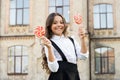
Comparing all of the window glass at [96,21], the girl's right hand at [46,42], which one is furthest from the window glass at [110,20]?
the girl's right hand at [46,42]

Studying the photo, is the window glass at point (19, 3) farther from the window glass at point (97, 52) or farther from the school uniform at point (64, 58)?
the school uniform at point (64, 58)

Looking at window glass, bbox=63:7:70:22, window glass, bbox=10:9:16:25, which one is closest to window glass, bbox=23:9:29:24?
window glass, bbox=10:9:16:25

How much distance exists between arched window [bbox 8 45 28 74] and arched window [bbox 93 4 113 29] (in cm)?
498

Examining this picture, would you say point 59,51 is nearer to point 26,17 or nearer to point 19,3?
point 26,17

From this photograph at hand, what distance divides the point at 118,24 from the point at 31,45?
18.7 ft

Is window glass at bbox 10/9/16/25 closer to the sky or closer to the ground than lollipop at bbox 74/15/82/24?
closer to the sky

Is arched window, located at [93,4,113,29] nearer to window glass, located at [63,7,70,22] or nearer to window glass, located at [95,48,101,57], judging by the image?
window glass, located at [95,48,101,57]

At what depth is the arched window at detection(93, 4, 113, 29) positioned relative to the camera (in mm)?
26172

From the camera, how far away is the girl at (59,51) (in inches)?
142

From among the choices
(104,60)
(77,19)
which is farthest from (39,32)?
(104,60)

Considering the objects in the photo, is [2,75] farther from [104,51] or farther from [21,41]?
[104,51]

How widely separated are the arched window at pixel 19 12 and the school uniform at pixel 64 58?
74.2 feet

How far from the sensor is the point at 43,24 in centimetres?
2562

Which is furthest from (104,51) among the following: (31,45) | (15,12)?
(15,12)
